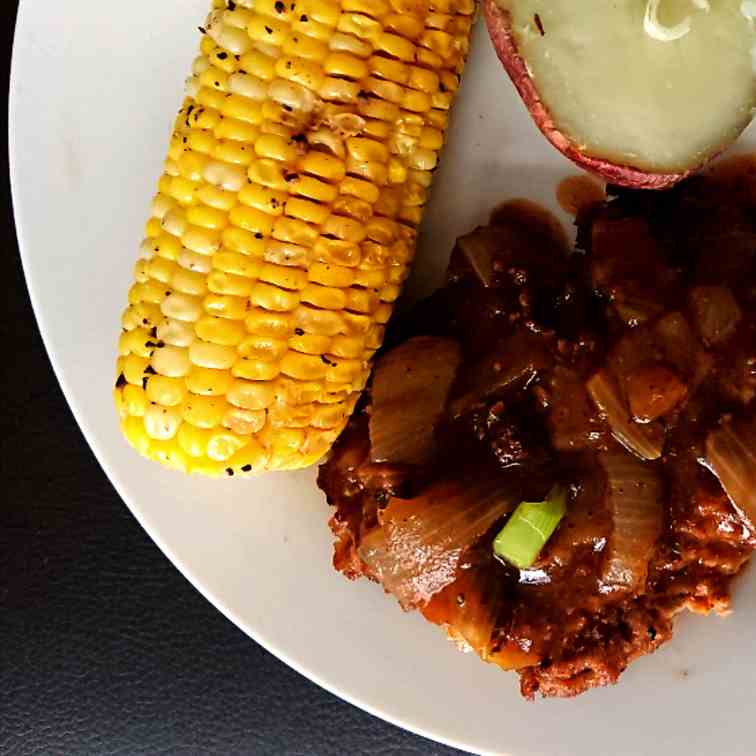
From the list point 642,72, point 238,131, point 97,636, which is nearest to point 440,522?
point 238,131

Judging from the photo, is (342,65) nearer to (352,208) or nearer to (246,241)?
(352,208)

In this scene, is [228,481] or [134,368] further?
[228,481]

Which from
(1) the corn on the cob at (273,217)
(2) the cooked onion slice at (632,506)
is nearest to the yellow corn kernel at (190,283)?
(1) the corn on the cob at (273,217)

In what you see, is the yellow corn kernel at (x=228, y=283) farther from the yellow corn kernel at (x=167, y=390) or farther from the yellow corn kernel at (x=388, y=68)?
the yellow corn kernel at (x=388, y=68)

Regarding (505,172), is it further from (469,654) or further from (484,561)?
(469,654)

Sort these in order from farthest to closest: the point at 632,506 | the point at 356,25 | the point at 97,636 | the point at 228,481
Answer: the point at 97,636 < the point at 228,481 < the point at 632,506 < the point at 356,25

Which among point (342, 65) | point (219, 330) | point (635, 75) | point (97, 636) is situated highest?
point (635, 75)

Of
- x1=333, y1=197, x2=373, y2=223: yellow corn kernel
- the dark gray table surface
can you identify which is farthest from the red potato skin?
the dark gray table surface
